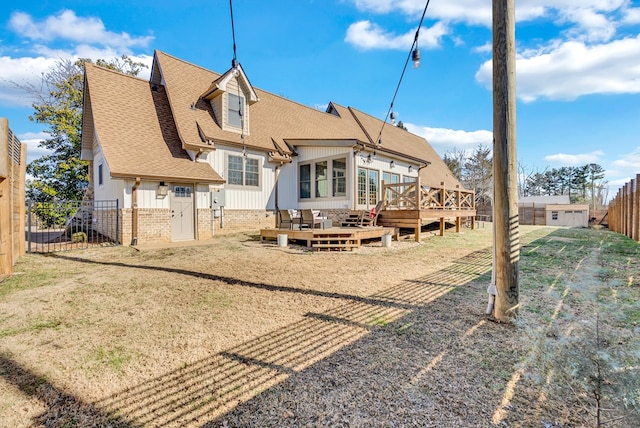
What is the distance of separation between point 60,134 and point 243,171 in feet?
51.3

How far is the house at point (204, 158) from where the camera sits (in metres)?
10.9

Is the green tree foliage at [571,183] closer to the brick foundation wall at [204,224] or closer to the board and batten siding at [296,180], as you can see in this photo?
the board and batten siding at [296,180]

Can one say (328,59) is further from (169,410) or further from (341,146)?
(169,410)

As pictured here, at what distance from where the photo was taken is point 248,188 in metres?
13.7

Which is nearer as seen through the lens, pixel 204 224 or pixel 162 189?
pixel 162 189

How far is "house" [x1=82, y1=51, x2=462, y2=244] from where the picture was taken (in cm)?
1091

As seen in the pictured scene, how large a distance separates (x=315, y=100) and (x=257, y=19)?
732 inches

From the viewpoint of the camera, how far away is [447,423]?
205 cm

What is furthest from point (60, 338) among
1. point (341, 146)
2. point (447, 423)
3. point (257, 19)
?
point (341, 146)

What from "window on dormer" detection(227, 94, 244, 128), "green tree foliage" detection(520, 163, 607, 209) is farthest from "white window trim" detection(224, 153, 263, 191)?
"green tree foliage" detection(520, 163, 607, 209)

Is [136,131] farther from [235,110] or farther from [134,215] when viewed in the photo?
[235,110]

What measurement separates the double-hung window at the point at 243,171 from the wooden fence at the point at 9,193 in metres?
6.70

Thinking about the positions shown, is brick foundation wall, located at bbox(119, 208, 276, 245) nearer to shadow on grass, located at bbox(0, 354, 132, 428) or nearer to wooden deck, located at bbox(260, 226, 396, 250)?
wooden deck, located at bbox(260, 226, 396, 250)

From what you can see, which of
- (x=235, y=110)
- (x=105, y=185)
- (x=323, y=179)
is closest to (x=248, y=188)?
(x=323, y=179)
